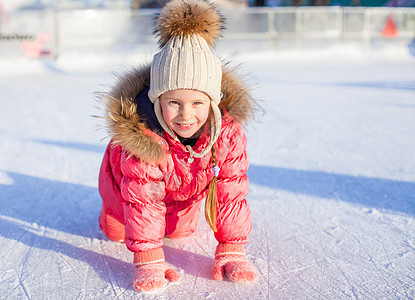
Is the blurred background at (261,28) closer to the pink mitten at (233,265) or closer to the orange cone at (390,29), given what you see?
the orange cone at (390,29)

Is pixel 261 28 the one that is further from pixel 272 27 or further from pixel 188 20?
pixel 188 20

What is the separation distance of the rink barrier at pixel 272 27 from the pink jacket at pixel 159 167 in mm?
9569

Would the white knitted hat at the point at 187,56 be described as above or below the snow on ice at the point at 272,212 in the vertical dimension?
above

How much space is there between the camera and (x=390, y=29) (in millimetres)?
12438

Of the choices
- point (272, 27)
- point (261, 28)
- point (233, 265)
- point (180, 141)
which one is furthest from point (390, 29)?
point (233, 265)

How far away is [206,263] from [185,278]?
0.13m

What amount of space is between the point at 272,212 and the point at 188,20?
103cm

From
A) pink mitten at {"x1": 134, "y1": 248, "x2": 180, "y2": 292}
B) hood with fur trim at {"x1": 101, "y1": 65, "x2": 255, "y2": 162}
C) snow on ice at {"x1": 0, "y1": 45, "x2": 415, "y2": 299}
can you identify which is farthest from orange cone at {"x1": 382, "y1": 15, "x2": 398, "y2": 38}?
pink mitten at {"x1": 134, "y1": 248, "x2": 180, "y2": 292}

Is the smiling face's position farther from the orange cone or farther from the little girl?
the orange cone

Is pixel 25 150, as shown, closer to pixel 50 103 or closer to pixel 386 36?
pixel 50 103

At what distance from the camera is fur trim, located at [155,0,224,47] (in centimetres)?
142

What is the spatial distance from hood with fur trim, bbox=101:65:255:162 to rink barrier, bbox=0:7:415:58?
31.3ft

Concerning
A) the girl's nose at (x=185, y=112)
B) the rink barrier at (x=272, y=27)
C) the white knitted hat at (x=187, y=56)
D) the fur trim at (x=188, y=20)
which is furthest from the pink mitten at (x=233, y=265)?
the rink barrier at (x=272, y=27)

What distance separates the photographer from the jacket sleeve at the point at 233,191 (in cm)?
151
